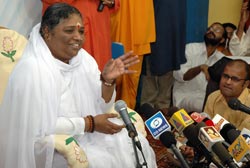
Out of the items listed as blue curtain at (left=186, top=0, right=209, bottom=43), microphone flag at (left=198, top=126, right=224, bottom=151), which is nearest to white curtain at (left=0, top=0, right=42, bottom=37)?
blue curtain at (left=186, top=0, right=209, bottom=43)

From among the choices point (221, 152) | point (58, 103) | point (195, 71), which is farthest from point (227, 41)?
point (221, 152)

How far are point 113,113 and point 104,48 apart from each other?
110 centimetres

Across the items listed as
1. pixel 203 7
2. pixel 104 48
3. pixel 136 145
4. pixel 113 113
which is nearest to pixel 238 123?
pixel 113 113

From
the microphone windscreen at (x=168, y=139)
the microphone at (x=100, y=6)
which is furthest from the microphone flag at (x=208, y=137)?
the microphone at (x=100, y=6)

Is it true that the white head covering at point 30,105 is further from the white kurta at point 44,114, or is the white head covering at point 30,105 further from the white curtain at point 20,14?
the white curtain at point 20,14

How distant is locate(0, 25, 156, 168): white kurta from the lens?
2.10 meters

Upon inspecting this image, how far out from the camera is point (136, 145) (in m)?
1.49

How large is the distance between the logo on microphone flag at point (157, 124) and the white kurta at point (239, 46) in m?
3.07

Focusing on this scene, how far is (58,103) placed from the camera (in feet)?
7.17

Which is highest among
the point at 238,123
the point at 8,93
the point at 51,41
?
the point at 51,41

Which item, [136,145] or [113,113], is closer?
[136,145]

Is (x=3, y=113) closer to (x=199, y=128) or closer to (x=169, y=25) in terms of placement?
(x=199, y=128)

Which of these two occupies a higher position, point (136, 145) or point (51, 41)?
point (51, 41)

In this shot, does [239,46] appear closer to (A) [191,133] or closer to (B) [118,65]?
(B) [118,65]
